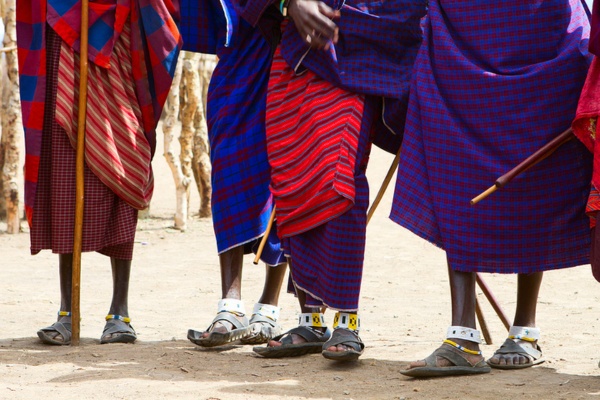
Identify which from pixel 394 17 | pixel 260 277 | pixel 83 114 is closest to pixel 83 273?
pixel 260 277

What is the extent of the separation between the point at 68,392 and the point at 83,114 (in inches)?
63.4

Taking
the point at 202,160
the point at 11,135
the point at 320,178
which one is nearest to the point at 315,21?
the point at 320,178

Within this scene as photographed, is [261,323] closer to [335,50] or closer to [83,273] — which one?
[335,50]

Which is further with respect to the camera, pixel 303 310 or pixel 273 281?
pixel 273 281

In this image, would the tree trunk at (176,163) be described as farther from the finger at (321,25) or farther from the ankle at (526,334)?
the ankle at (526,334)

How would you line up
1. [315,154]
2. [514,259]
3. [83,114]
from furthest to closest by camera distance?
[83,114], [315,154], [514,259]

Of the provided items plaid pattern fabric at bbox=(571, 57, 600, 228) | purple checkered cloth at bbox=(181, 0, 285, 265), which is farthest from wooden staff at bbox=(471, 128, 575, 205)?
purple checkered cloth at bbox=(181, 0, 285, 265)

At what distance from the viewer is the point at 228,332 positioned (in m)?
4.62

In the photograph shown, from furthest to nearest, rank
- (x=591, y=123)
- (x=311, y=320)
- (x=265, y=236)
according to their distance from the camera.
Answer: (x=311, y=320)
(x=265, y=236)
(x=591, y=123)

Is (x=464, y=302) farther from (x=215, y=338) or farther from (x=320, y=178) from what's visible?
(x=215, y=338)

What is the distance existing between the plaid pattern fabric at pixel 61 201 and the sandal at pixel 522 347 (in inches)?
79.4

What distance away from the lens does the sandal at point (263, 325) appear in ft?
15.9

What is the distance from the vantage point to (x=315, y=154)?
435cm

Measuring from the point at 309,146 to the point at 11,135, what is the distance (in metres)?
6.04
